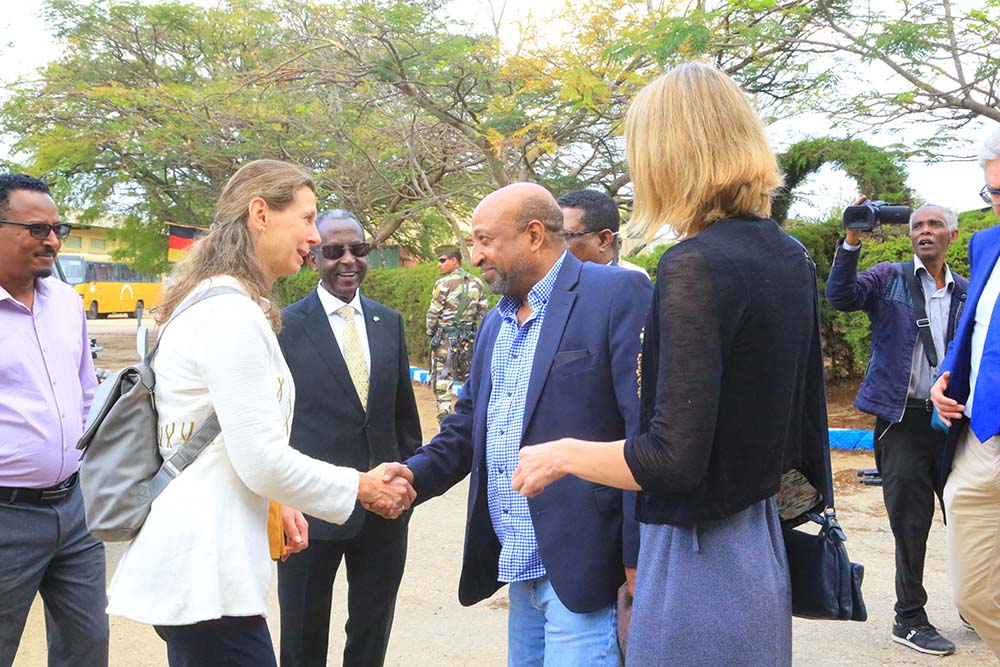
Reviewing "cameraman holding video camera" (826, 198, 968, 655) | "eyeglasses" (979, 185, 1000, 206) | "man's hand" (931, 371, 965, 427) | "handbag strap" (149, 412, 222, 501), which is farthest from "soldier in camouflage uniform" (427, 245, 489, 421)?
"handbag strap" (149, 412, 222, 501)

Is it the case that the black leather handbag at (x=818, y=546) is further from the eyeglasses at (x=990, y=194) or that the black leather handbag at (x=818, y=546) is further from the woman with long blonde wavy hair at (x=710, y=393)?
the eyeglasses at (x=990, y=194)

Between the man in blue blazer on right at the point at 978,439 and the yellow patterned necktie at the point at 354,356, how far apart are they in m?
2.31

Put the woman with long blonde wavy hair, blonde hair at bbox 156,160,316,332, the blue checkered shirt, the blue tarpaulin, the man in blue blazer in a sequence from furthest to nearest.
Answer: the blue tarpaulin → the blue checkered shirt → the man in blue blazer → blonde hair at bbox 156,160,316,332 → the woman with long blonde wavy hair

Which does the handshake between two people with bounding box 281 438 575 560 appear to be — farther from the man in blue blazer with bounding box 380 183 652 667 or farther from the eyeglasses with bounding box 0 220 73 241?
the eyeglasses with bounding box 0 220 73 241

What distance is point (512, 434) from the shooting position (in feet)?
9.10

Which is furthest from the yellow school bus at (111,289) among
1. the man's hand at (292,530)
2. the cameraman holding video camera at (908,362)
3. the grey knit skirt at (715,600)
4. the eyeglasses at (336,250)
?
the grey knit skirt at (715,600)

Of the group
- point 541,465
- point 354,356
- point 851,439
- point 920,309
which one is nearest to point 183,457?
point 541,465

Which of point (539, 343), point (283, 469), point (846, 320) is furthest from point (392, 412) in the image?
point (846, 320)

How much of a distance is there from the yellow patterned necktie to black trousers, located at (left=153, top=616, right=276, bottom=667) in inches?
57.7

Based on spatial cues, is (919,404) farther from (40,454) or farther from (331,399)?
(40,454)

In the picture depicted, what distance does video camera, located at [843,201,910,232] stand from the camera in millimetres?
4422

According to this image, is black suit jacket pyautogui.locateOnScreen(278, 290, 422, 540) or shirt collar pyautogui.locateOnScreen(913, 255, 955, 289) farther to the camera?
shirt collar pyautogui.locateOnScreen(913, 255, 955, 289)

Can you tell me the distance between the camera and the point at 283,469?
2344 millimetres

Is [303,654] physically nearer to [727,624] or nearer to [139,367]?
[139,367]
